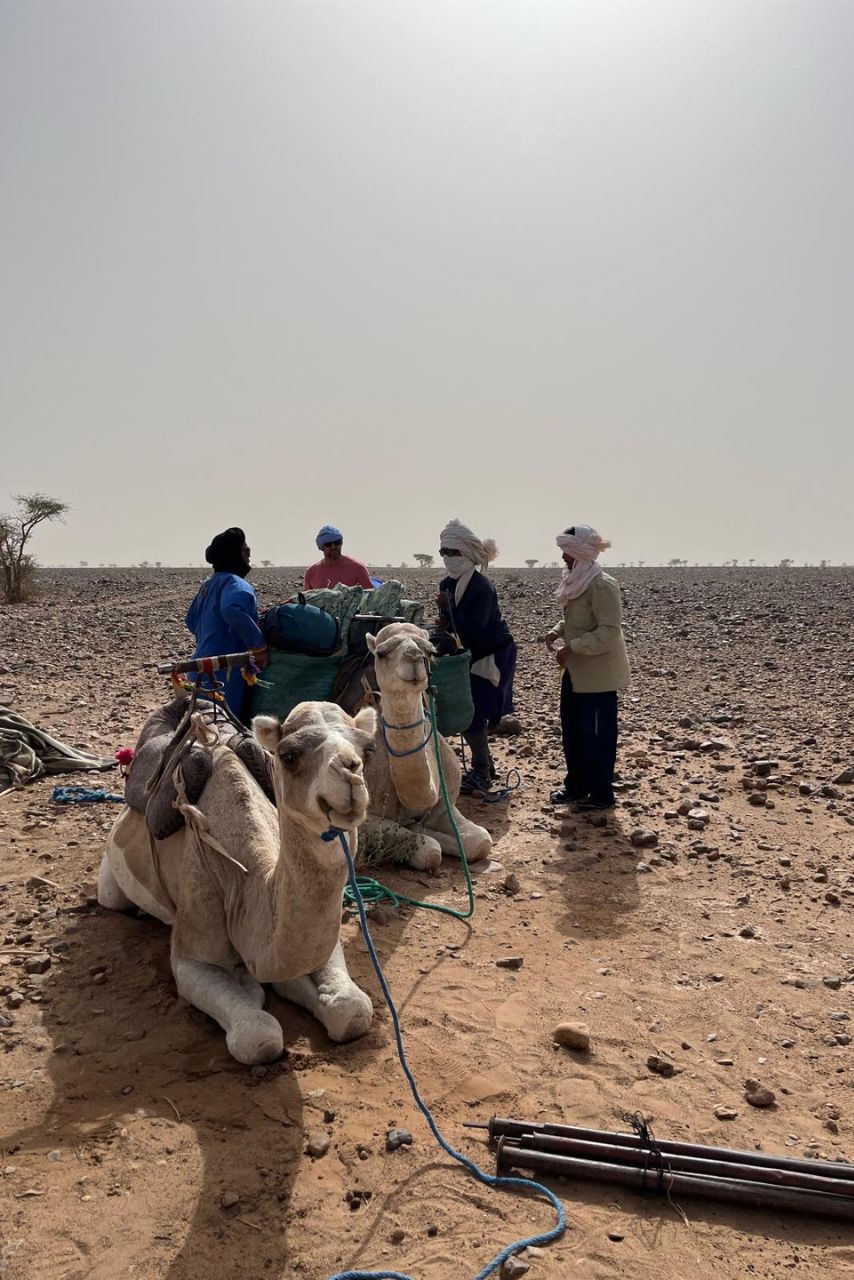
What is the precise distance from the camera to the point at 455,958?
190 inches

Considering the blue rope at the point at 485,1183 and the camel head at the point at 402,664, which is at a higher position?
the camel head at the point at 402,664

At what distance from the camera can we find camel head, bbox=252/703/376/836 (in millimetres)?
3100

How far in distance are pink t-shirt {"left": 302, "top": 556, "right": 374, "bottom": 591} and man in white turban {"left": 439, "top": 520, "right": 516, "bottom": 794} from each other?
100cm

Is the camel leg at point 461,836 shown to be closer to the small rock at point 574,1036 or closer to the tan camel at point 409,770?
the tan camel at point 409,770

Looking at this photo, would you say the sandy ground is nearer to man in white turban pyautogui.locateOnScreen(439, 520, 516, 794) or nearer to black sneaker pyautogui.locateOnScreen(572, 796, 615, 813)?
black sneaker pyautogui.locateOnScreen(572, 796, 615, 813)

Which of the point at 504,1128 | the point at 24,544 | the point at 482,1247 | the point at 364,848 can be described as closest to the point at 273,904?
the point at 504,1128

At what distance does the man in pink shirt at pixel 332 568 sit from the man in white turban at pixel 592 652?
2.24m

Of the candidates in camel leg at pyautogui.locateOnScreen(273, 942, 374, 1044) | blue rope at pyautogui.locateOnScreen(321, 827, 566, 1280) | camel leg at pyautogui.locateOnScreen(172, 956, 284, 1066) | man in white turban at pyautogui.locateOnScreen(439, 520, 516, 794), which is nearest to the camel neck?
camel leg at pyautogui.locateOnScreen(273, 942, 374, 1044)

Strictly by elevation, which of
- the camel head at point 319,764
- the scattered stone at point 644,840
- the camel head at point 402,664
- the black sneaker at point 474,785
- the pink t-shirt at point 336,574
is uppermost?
the pink t-shirt at point 336,574

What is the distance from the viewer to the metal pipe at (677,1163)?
2.90m

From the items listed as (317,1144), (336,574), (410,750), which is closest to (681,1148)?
(317,1144)

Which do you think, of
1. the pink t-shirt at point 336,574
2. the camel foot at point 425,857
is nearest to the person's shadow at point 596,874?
the camel foot at point 425,857

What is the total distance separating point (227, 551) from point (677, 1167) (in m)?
4.79

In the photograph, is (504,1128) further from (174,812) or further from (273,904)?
(174,812)
